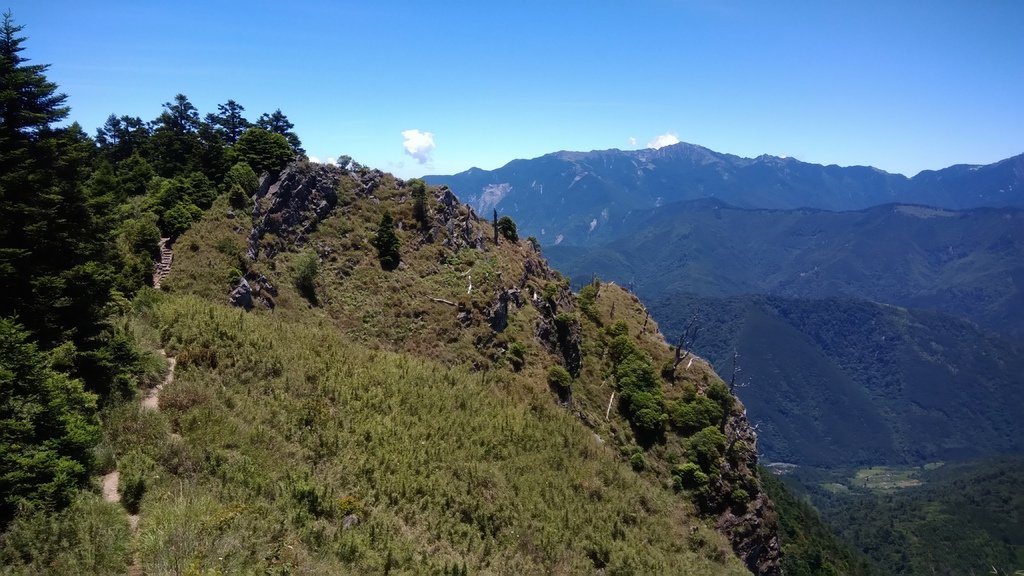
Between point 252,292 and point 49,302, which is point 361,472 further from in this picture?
point 252,292

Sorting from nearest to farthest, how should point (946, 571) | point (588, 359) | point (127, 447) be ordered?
point (127, 447)
point (588, 359)
point (946, 571)

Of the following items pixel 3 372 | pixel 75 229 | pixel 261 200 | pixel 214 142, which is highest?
pixel 214 142

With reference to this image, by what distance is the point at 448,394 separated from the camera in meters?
30.0

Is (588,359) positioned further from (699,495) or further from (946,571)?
(946,571)

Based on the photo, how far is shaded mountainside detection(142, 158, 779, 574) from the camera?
68.3 ft

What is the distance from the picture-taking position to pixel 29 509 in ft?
39.2

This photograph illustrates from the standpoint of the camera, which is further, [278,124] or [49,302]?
[278,124]

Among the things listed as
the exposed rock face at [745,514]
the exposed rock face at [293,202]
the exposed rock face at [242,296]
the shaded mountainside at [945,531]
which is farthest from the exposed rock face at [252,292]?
the shaded mountainside at [945,531]

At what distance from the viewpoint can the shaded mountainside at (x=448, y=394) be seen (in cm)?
2083

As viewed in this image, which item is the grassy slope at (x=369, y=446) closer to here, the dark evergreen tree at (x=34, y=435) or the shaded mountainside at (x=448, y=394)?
the shaded mountainside at (x=448, y=394)

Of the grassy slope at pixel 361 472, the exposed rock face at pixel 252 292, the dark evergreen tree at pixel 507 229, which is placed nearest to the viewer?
the grassy slope at pixel 361 472

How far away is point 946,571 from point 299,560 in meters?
195

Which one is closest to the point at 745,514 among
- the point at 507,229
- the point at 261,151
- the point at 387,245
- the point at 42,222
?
the point at 507,229

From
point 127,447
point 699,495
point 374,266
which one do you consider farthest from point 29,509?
point 699,495
